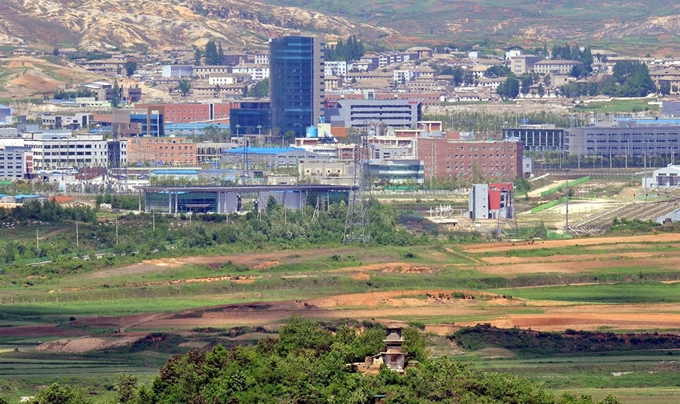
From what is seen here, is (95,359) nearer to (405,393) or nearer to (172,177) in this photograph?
(405,393)

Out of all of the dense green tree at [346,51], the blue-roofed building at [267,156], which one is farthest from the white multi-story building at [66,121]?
the dense green tree at [346,51]

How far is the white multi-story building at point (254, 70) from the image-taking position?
580 ft

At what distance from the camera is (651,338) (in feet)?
200

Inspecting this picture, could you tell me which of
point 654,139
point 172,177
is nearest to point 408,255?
point 172,177

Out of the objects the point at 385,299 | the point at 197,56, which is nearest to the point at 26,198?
the point at 385,299

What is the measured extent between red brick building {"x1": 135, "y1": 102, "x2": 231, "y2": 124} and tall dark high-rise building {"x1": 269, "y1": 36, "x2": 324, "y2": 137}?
29.1ft

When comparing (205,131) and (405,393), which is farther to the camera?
(205,131)

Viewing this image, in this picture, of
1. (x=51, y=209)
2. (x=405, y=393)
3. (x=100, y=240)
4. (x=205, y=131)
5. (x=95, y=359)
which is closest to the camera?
(x=405, y=393)

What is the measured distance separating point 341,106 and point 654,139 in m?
26.2

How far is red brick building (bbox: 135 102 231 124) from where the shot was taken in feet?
486

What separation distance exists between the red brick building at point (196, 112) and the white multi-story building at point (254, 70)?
71.0 ft

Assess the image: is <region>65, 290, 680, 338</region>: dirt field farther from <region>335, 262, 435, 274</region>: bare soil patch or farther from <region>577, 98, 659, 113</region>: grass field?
<region>577, 98, 659, 113</region>: grass field

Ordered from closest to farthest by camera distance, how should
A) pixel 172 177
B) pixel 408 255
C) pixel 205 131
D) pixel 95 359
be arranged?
pixel 95 359, pixel 408 255, pixel 172 177, pixel 205 131

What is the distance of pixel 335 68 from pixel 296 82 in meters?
37.7
